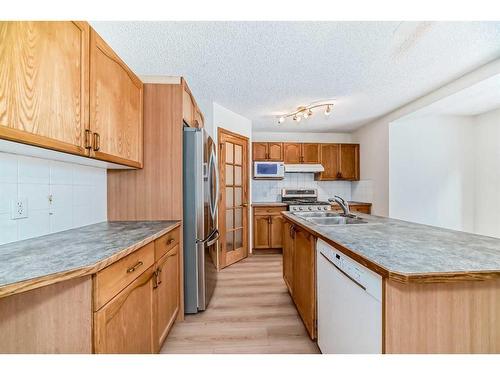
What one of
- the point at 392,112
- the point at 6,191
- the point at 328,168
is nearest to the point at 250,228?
the point at 328,168

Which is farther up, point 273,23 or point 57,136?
point 273,23

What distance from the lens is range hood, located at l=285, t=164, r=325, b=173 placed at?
4438 mm

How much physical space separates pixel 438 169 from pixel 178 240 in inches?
157

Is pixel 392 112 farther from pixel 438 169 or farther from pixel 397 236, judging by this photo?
pixel 397 236

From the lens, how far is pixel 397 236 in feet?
4.22

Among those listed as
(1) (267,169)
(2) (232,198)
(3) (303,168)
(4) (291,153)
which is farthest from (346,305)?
(4) (291,153)

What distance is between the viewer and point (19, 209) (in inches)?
47.6

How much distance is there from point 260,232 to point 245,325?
7.36ft

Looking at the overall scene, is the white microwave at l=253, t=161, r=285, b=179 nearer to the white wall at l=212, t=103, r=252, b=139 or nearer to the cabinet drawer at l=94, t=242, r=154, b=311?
the white wall at l=212, t=103, r=252, b=139

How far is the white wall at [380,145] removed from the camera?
2822 millimetres

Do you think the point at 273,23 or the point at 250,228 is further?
the point at 250,228

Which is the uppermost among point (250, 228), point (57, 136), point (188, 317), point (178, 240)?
point (57, 136)

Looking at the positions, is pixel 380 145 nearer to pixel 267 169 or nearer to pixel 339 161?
pixel 339 161

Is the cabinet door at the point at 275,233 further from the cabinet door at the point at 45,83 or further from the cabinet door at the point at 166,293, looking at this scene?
the cabinet door at the point at 45,83
